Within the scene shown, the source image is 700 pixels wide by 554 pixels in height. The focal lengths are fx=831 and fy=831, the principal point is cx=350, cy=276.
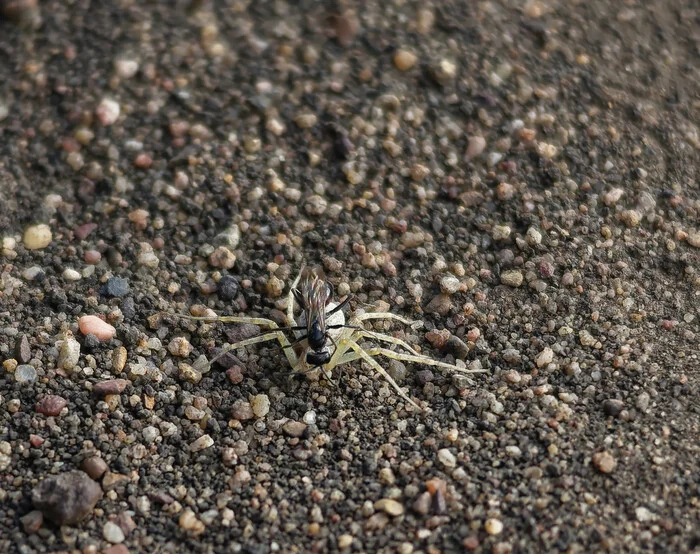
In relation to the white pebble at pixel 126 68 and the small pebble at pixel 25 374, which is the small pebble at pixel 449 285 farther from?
the white pebble at pixel 126 68

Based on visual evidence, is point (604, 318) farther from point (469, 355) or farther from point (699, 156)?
point (699, 156)

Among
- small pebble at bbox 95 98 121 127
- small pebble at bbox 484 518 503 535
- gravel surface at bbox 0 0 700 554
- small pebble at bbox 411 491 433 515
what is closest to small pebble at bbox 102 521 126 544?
gravel surface at bbox 0 0 700 554

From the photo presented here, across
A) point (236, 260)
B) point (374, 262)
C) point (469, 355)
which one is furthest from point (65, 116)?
point (469, 355)

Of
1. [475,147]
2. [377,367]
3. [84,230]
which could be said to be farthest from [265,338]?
[475,147]

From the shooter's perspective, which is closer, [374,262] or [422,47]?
[374,262]

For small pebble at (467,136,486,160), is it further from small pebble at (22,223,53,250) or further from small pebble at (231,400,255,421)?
small pebble at (22,223,53,250)

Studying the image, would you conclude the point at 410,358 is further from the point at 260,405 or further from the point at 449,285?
the point at 260,405
